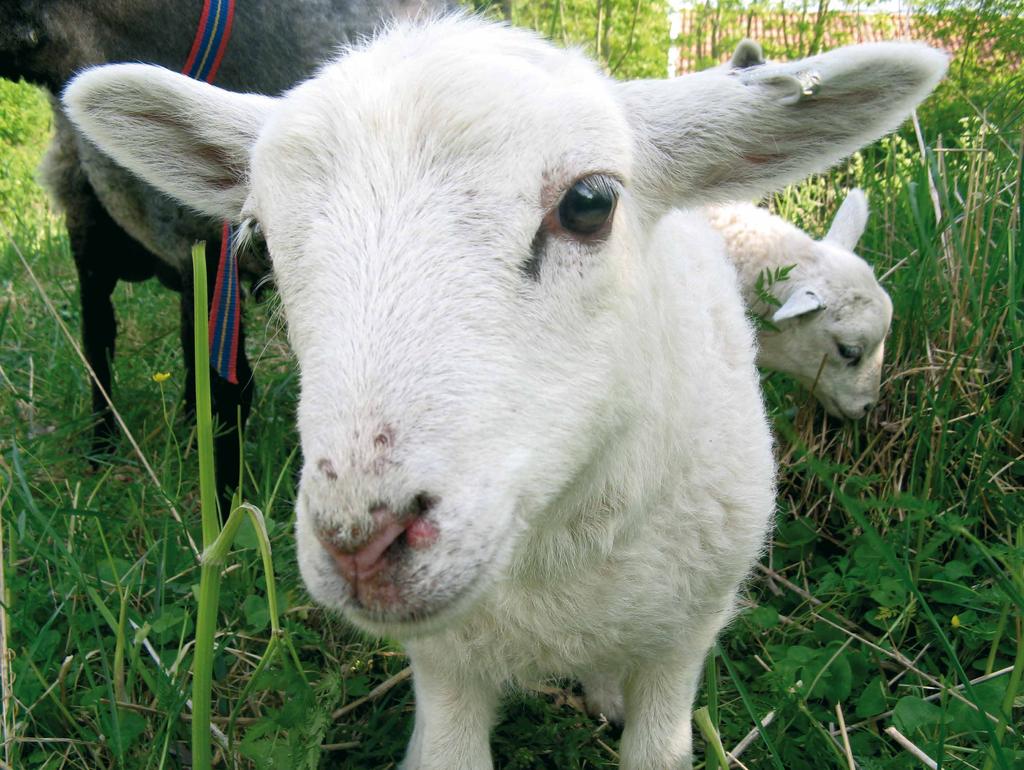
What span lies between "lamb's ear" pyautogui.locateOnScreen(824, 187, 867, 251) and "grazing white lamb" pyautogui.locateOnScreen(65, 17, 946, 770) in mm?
2325

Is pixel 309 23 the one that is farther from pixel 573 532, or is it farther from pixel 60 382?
pixel 573 532

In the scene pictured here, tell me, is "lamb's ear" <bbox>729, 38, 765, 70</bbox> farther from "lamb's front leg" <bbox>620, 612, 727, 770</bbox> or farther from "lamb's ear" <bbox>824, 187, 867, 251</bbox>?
"lamb's front leg" <bbox>620, 612, 727, 770</bbox>

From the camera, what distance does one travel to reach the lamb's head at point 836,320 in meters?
3.81

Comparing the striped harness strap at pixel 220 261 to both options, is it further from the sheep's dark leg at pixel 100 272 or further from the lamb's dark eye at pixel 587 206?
the lamb's dark eye at pixel 587 206

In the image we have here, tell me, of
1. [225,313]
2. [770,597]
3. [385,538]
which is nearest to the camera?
[385,538]

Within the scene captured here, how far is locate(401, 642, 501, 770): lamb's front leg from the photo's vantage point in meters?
2.07

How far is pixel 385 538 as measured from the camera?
45.4 inches

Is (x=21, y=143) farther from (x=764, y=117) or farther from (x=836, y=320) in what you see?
(x=764, y=117)

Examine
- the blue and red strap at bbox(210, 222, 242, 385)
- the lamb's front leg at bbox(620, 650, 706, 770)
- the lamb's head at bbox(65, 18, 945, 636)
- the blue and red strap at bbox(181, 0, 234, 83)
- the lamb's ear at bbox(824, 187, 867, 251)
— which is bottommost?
the lamb's front leg at bbox(620, 650, 706, 770)

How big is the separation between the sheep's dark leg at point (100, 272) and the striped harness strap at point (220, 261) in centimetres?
106

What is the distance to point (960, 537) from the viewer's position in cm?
276

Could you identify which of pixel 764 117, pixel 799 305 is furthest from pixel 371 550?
pixel 799 305

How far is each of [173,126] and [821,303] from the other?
309cm

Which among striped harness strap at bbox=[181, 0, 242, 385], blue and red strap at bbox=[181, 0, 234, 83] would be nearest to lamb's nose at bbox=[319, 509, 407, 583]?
striped harness strap at bbox=[181, 0, 242, 385]
